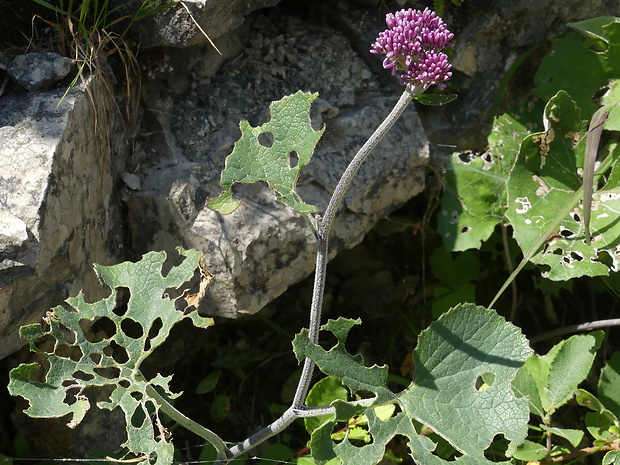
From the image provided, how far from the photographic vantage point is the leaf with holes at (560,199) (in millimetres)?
2439

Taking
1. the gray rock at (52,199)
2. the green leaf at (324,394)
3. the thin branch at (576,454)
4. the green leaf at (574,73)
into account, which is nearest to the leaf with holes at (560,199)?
the green leaf at (574,73)

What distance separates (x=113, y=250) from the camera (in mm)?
2467

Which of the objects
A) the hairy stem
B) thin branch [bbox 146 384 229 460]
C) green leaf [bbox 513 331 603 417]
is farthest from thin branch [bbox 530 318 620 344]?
thin branch [bbox 146 384 229 460]

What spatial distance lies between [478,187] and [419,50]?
3.89 feet

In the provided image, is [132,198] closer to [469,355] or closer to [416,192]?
[416,192]

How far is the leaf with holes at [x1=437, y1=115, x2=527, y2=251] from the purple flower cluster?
1105mm

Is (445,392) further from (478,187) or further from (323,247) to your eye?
(478,187)

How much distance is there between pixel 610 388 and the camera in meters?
2.59

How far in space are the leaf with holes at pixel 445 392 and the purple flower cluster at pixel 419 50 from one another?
25.8 inches

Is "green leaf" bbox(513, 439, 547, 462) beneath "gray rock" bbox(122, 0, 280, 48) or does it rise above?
beneath

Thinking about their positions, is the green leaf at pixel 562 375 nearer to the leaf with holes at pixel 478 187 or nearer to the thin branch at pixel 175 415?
the leaf with holes at pixel 478 187

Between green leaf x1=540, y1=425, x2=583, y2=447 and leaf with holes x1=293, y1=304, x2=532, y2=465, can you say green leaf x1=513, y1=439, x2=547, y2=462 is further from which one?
leaf with holes x1=293, y1=304, x2=532, y2=465

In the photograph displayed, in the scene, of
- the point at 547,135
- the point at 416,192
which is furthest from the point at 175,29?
the point at 547,135

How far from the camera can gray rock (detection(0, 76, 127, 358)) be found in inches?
79.8
